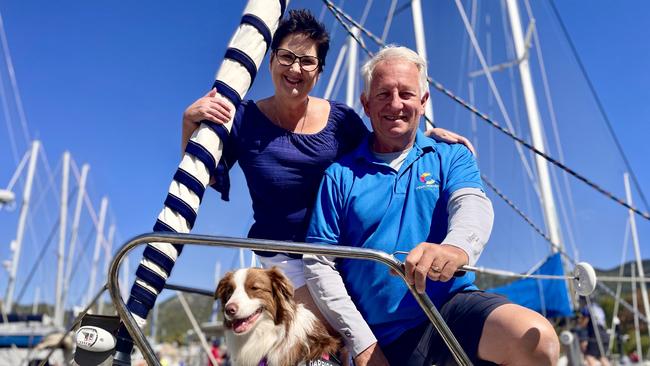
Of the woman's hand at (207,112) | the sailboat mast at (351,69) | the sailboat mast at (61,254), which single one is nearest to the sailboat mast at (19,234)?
→ the sailboat mast at (61,254)

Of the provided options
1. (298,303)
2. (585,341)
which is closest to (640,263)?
(585,341)

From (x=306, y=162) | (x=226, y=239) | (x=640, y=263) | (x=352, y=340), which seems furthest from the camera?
(x=640, y=263)

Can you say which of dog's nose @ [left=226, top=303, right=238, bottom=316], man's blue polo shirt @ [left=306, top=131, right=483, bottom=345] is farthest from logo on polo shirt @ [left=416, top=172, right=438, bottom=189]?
dog's nose @ [left=226, top=303, right=238, bottom=316]

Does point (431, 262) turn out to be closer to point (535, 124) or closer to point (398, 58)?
point (398, 58)

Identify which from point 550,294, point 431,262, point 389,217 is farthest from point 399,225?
point 550,294

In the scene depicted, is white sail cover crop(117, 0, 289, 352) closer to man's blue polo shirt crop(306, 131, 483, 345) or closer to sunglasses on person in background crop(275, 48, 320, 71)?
sunglasses on person in background crop(275, 48, 320, 71)

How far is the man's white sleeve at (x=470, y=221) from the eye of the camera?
2229mm

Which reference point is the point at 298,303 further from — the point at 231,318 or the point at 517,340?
the point at 517,340

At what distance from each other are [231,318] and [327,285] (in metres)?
0.60

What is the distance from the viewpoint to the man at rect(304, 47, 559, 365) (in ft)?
7.77

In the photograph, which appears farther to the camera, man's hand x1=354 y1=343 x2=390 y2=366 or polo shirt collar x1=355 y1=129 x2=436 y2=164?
polo shirt collar x1=355 y1=129 x2=436 y2=164

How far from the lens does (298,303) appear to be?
9.66 feet

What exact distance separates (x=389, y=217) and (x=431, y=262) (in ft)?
2.14

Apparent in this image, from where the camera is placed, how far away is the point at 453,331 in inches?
95.7
